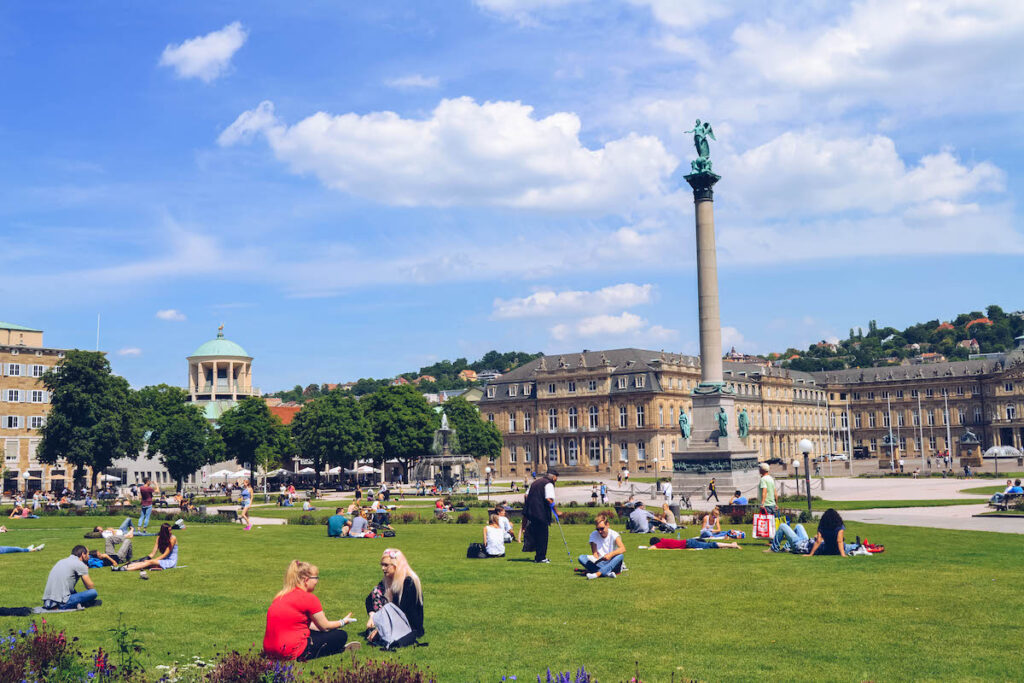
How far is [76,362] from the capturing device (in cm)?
7400

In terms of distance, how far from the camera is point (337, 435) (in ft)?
274

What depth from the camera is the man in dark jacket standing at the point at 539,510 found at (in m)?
20.3

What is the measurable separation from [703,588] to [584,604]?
2751 millimetres

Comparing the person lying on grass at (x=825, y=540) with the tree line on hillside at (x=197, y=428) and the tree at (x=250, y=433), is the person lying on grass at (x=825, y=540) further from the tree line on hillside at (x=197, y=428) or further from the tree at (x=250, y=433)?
the tree at (x=250, y=433)

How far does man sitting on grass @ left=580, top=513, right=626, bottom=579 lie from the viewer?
718 inches

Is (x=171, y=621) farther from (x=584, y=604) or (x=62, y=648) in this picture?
(x=584, y=604)

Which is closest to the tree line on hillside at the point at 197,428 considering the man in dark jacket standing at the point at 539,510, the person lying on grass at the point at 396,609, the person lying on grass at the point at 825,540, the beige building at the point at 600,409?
the beige building at the point at 600,409

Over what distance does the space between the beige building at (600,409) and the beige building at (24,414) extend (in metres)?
64.9

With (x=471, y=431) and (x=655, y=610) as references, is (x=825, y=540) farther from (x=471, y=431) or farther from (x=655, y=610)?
(x=471, y=431)

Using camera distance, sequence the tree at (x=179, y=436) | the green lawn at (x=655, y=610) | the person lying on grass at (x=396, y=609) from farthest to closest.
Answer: the tree at (x=179, y=436) → the person lying on grass at (x=396, y=609) → the green lawn at (x=655, y=610)

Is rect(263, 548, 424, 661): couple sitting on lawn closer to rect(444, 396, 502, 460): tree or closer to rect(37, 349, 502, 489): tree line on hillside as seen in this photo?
rect(37, 349, 502, 489): tree line on hillside

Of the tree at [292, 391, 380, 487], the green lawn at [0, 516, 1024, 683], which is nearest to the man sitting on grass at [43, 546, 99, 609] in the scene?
the green lawn at [0, 516, 1024, 683]

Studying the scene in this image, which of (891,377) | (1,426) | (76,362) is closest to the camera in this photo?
(76,362)

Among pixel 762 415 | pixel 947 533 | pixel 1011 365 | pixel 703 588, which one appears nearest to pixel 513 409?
pixel 762 415
